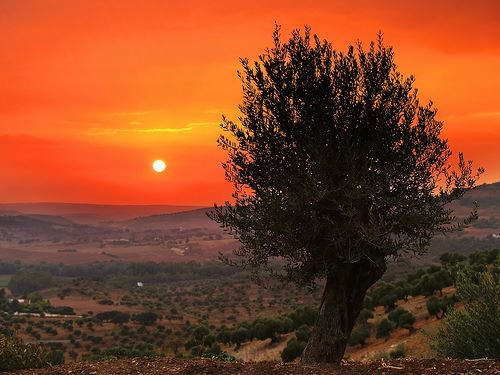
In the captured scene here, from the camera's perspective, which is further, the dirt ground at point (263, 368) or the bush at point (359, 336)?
the bush at point (359, 336)

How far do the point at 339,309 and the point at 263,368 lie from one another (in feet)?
9.92

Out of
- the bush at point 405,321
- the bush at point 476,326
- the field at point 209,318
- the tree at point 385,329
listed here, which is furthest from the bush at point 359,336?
the bush at point 476,326

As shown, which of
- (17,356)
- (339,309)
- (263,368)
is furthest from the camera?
(17,356)

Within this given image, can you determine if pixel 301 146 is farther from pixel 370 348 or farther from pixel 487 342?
pixel 370 348

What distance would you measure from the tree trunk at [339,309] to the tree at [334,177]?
30 millimetres

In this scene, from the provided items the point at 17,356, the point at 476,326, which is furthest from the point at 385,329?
the point at 17,356

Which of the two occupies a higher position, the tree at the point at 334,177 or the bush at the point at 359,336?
the tree at the point at 334,177

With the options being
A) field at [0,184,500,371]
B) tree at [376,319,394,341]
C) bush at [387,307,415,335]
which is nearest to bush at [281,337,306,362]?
field at [0,184,500,371]

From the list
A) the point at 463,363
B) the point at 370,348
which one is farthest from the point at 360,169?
the point at 370,348

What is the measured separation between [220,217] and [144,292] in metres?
169

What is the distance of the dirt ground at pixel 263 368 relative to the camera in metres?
Answer: 12.6

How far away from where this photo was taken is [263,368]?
13.5 meters

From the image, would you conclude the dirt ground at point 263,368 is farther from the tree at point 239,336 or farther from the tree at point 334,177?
the tree at point 239,336

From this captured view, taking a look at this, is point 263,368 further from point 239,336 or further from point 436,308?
point 239,336
